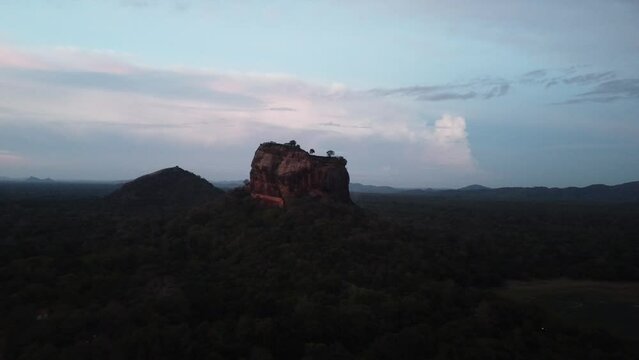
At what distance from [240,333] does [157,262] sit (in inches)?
584

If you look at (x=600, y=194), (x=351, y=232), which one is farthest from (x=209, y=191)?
(x=600, y=194)

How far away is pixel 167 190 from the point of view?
311 ft

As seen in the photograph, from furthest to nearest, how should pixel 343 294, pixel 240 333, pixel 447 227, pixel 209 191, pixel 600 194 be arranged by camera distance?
pixel 600 194, pixel 209 191, pixel 447 227, pixel 343 294, pixel 240 333

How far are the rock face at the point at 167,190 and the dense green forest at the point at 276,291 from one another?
3567cm

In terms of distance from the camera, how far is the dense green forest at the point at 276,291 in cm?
2328

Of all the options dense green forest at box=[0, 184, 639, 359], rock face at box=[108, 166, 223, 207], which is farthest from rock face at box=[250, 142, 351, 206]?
rock face at box=[108, 166, 223, 207]

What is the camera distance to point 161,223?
53.7 metres

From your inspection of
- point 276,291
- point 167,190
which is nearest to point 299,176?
point 276,291

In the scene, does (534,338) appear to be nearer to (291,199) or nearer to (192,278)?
(192,278)

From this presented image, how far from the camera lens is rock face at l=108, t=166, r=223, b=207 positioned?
292 feet

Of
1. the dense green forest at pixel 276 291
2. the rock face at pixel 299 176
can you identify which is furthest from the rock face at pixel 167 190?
the rock face at pixel 299 176

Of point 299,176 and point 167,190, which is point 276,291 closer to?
point 299,176

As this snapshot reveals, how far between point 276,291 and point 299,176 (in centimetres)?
1828

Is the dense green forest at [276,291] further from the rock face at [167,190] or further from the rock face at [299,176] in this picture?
the rock face at [167,190]
